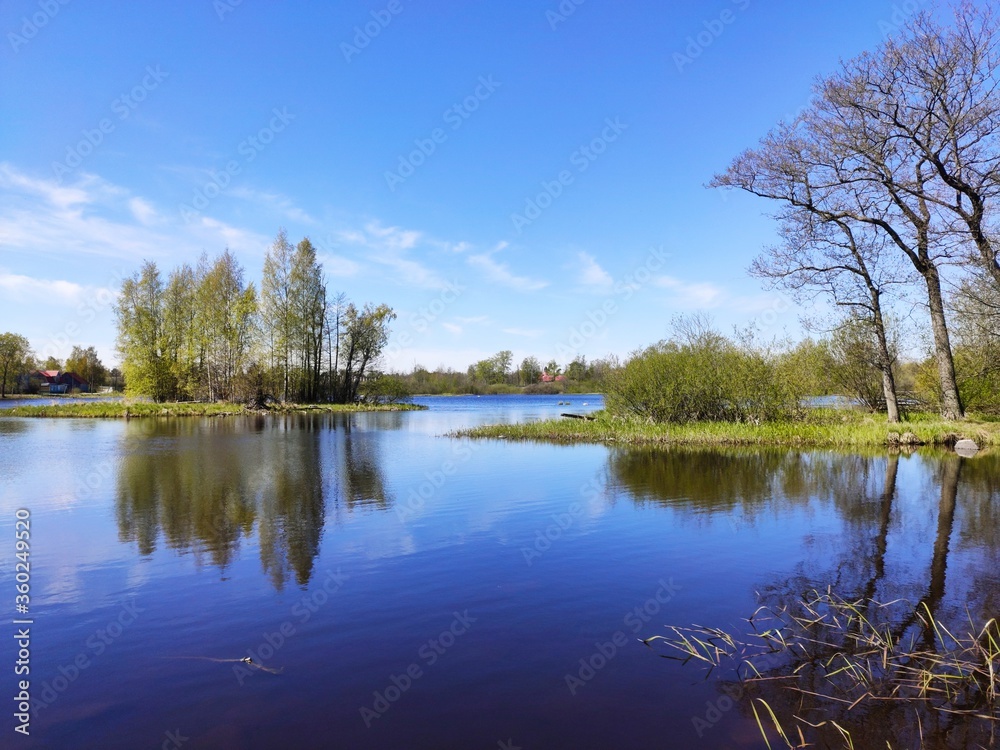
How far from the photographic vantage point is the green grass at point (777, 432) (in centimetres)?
2066

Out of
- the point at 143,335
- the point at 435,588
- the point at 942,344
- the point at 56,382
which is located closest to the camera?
the point at 435,588

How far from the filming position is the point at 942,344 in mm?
20953

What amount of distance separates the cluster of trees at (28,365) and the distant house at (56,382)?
145 cm

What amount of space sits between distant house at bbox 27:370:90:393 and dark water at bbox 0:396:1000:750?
87477 millimetres

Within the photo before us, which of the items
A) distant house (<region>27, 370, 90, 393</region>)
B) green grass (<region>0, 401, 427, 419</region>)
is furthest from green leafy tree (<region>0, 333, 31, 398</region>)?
green grass (<region>0, 401, 427, 419</region>)

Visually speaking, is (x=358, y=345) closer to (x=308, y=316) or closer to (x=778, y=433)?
(x=308, y=316)

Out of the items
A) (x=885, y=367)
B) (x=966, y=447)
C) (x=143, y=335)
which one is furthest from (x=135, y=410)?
(x=966, y=447)

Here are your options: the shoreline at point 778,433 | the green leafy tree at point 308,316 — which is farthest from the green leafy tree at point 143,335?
the shoreline at point 778,433

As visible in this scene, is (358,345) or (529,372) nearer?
(358,345)

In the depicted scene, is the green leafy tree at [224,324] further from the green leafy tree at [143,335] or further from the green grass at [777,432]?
the green grass at [777,432]

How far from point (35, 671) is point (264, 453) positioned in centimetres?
1536

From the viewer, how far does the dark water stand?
4180 millimetres

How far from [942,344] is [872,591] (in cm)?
1900

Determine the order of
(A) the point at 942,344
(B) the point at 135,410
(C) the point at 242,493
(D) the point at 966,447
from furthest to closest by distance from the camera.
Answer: (B) the point at 135,410 → (A) the point at 942,344 → (D) the point at 966,447 → (C) the point at 242,493
